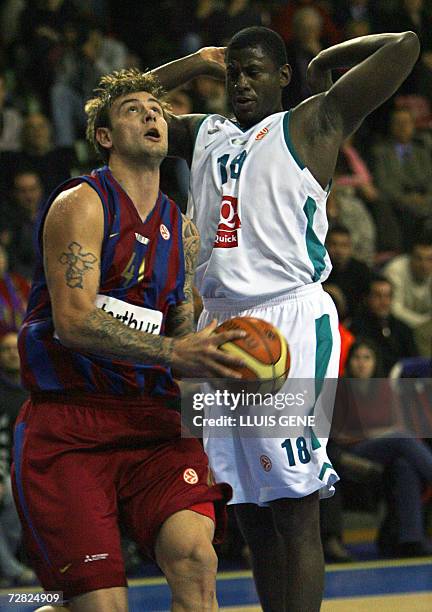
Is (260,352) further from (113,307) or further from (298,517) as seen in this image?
(298,517)

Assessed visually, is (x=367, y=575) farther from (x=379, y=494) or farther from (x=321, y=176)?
(x=321, y=176)

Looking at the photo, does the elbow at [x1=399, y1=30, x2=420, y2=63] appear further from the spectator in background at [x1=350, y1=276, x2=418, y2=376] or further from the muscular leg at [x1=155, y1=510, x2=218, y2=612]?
the spectator in background at [x1=350, y1=276, x2=418, y2=376]

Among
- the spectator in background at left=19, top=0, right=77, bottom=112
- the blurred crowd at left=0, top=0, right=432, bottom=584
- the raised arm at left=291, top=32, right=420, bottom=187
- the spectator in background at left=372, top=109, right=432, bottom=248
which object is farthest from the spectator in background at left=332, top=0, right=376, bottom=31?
the raised arm at left=291, top=32, right=420, bottom=187

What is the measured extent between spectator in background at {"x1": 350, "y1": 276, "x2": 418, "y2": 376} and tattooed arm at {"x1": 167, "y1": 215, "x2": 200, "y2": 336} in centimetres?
431

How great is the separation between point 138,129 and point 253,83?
0.84m

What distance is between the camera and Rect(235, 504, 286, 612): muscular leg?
4.82 meters

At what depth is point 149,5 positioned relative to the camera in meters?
12.3

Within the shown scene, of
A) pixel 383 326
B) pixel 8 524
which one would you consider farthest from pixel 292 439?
pixel 383 326

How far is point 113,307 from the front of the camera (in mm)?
4105

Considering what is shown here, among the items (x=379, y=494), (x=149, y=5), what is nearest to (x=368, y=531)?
(x=379, y=494)

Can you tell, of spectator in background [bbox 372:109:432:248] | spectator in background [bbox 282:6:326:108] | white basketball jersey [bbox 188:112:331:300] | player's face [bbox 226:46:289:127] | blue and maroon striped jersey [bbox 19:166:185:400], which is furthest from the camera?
spectator in background [bbox 372:109:432:248]

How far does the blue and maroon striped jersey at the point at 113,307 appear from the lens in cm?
410

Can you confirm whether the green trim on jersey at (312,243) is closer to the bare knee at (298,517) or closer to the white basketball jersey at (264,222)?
the white basketball jersey at (264,222)

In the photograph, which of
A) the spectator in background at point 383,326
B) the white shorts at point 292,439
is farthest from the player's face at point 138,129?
the spectator in background at point 383,326
